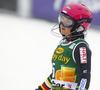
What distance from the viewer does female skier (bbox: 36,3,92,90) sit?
2146mm

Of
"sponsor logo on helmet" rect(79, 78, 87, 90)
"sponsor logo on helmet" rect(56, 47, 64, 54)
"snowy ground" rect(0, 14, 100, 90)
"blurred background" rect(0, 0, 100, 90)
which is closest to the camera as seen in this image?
"sponsor logo on helmet" rect(79, 78, 87, 90)

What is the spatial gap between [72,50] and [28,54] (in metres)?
3.45

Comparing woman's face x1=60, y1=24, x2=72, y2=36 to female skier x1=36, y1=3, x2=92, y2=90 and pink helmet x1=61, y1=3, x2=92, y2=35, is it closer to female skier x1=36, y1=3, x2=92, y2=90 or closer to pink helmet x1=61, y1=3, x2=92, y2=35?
female skier x1=36, y1=3, x2=92, y2=90

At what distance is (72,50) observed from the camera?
7.23ft

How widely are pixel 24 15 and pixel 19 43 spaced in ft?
13.6

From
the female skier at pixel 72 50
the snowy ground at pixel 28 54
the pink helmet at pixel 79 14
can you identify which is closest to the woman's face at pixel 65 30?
the female skier at pixel 72 50

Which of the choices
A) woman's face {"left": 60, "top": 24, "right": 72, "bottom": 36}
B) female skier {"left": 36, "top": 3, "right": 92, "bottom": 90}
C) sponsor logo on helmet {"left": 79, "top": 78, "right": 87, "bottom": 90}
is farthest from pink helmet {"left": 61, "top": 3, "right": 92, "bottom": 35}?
Result: sponsor logo on helmet {"left": 79, "top": 78, "right": 87, "bottom": 90}

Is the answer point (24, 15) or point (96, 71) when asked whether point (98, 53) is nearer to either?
point (96, 71)

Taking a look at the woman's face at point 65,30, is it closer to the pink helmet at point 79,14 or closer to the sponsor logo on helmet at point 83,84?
the pink helmet at point 79,14

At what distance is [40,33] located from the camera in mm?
7605

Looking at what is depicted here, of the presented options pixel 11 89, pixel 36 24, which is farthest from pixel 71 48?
pixel 36 24

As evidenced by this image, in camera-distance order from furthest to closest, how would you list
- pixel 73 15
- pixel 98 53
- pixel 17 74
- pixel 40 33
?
1. pixel 40 33
2. pixel 98 53
3. pixel 17 74
4. pixel 73 15

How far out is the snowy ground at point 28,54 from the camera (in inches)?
169

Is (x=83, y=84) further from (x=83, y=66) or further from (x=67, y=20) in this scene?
(x=67, y=20)
